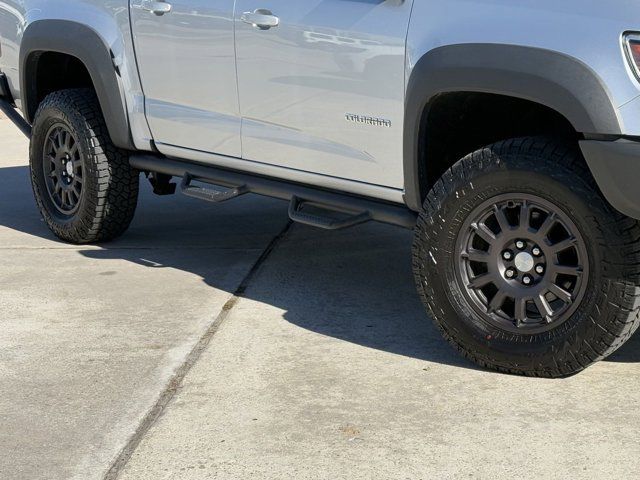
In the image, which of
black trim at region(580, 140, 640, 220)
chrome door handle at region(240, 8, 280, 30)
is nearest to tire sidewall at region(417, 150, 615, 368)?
black trim at region(580, 140, 640, 220)

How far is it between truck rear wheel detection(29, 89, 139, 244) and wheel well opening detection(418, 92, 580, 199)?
2.12 metres

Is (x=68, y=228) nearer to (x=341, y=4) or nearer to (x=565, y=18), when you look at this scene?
(x=341, y=4)

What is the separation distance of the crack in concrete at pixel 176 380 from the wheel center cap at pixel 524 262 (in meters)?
1.24

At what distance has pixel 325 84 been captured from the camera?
489 cm

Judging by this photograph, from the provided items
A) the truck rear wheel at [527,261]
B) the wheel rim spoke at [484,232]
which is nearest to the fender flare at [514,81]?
the truck rear wheel at [527,261]

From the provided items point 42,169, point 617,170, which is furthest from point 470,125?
point 42,169

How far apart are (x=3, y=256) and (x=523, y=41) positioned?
3.31m

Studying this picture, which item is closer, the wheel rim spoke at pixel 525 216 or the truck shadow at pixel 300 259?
the wheel rim spoke at pixel 525 216

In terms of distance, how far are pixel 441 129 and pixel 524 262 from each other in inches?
24.4

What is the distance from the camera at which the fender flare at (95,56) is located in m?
6.03

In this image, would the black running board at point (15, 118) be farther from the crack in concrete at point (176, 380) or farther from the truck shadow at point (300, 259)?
the crack in concrete at point (176, 380)

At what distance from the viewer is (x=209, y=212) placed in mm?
7617

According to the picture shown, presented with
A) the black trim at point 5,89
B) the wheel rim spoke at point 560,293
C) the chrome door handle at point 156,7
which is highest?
the chrome door handle at point 156,7

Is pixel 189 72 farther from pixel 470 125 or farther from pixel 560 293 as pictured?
pixel 560 293
